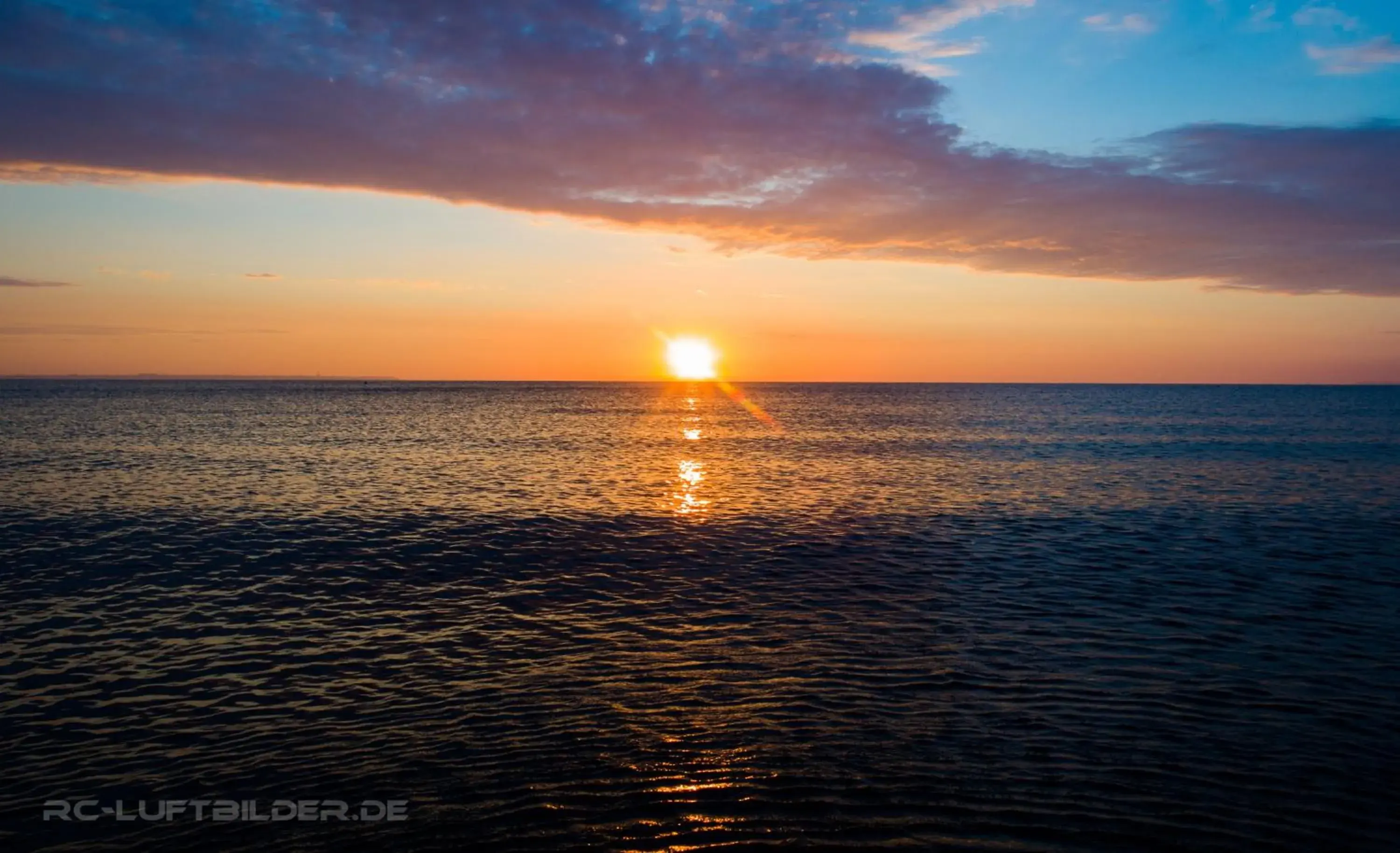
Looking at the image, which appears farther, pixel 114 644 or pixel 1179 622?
pixel 1179 622

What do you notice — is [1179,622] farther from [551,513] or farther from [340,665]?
[551,513]

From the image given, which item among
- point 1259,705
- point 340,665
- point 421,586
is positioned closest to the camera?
point 1259,705

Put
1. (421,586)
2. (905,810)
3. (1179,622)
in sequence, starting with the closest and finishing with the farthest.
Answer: (905,810), (1179,622), (421,586)

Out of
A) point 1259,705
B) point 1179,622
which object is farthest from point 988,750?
point 1179,622

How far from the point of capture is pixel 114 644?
20.4m

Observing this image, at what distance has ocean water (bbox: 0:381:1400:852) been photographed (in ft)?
40.7

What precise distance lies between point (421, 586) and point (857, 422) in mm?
105885

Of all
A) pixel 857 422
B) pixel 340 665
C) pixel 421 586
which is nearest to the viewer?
pixel 340 665

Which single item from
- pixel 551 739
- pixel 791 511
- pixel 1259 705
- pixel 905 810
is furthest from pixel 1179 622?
pixel 791 511

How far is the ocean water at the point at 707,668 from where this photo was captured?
489 inches

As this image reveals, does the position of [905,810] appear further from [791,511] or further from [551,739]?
[791,511]

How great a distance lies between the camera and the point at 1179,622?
22.2 metres

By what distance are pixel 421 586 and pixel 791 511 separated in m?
20.6

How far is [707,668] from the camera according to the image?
18.6m
